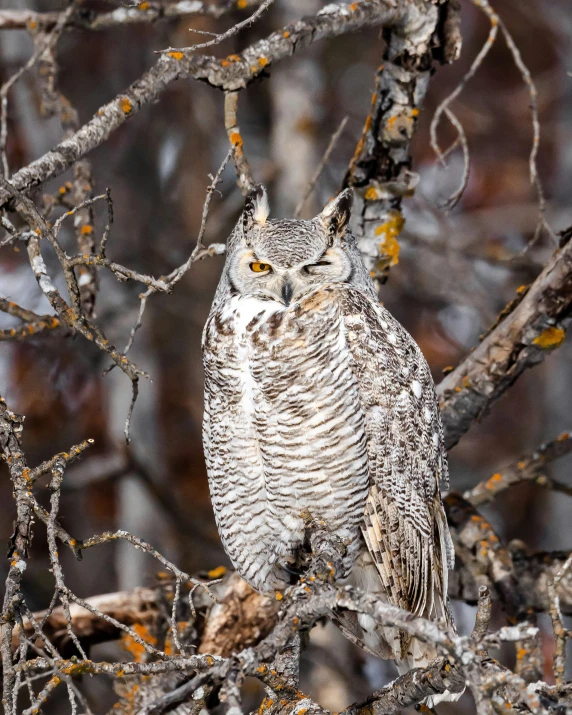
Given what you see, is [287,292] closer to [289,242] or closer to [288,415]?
[289,242]

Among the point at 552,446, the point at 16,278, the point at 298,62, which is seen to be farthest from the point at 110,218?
the point at 298,62

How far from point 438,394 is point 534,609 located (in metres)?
1.03

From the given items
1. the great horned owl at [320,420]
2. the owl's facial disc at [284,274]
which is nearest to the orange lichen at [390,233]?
the great horned owl at [320,420]

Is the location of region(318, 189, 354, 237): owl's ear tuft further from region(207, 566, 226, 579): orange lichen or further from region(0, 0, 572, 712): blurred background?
region(0, 0, 572, 712): blurred background

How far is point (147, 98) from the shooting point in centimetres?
261

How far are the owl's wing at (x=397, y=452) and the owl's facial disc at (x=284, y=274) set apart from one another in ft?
0.37

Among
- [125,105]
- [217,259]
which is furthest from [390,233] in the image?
[217,259]

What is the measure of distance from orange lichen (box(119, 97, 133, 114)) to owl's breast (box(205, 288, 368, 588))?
75 centimetres

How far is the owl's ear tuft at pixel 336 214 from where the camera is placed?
9.84ft

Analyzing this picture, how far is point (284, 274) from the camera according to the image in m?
2.87

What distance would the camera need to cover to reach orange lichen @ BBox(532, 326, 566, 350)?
125 inches

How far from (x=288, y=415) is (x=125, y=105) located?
1105 millimetres

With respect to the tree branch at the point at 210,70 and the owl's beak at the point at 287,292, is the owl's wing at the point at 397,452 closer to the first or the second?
the owl's beak at the point at 287,292

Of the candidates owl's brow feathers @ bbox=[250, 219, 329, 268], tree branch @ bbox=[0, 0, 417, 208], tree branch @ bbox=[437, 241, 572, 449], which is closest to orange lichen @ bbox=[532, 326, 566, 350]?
tree branch @ bbox=[437, 241, 572, 449]
